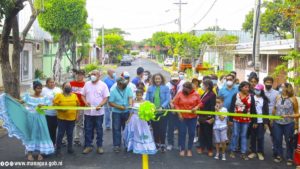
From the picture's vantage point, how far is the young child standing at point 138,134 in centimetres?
868

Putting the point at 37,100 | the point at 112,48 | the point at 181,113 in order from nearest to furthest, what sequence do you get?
the point at 37,100, the point at 181,113, the point at 112,48

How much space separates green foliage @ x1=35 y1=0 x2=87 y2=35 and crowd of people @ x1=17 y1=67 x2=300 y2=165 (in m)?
17.9

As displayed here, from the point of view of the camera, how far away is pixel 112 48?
260ft

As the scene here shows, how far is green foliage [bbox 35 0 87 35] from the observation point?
26453 millimetres

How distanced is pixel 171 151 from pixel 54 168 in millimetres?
2836

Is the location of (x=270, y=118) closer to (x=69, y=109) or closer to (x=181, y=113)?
(x=181, y=113)

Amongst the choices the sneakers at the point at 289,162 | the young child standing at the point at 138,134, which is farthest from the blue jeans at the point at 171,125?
the sneakers at the point at 289,162

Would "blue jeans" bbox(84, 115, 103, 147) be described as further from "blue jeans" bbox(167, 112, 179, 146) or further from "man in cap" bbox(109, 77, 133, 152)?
"blue jeans" bbox(167, 112, 179, 146)

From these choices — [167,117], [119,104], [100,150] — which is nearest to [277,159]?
[167,117]

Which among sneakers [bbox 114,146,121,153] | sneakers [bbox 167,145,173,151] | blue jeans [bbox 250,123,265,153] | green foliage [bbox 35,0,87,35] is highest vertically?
green foliage [bbox 35,0,87,35]

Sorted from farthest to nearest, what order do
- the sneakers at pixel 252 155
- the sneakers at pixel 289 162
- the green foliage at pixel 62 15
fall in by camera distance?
the green foliage at pixel 62 15 → the sneakers at pixel 252 155 → the sneakers at pixel 289 162

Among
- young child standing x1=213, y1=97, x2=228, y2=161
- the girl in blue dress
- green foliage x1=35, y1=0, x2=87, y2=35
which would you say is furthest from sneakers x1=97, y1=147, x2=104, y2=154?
green foliage x1=35, y1=0, x2=87, y2=35

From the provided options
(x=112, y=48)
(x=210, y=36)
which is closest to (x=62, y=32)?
(x=210, y=36)

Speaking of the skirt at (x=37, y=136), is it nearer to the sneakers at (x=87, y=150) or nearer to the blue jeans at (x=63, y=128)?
the blue jeans at (x=63, y=128)
